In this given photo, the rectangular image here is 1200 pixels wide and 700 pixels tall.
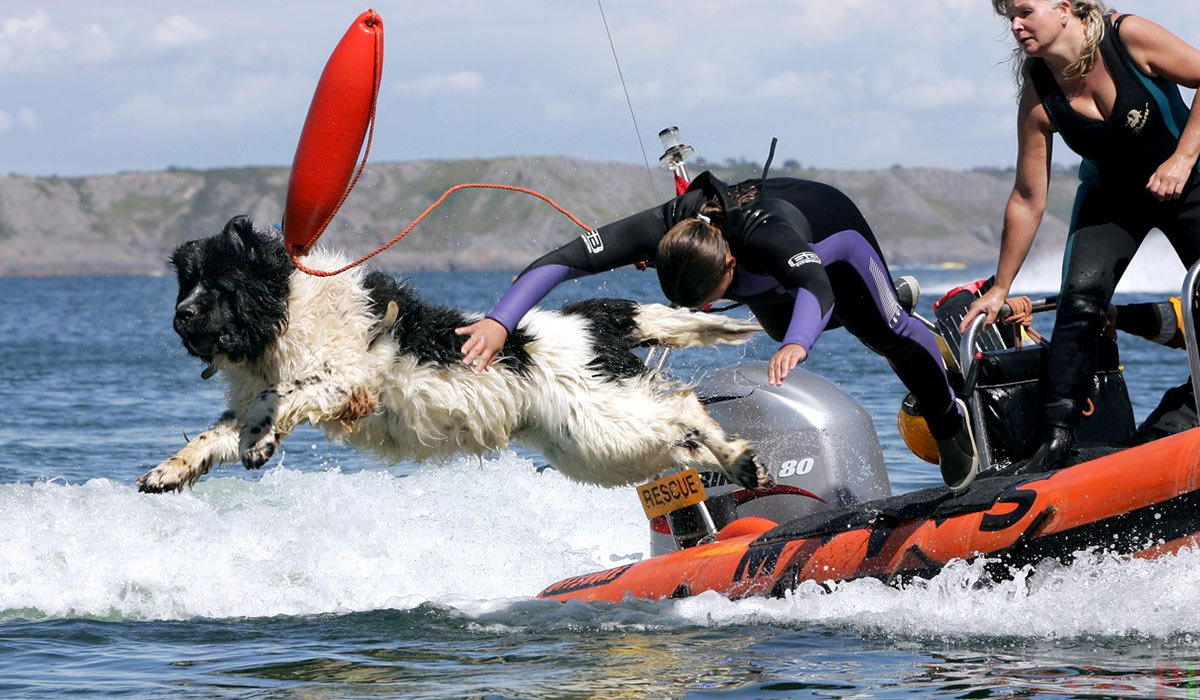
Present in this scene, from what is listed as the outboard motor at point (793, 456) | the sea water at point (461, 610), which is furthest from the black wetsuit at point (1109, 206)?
the outboard motor at point (793, 456)

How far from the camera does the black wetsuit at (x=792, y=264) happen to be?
5.18 m

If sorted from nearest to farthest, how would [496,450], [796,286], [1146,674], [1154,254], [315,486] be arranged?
1. [1146,674]
2. [796,286]
3. [496,450]
4. [315,486]
5. [1154,254]

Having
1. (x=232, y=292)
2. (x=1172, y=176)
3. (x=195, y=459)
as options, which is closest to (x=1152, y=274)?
(x=1172, y=176)

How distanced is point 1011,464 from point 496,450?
2.09 m

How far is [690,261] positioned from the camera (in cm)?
507

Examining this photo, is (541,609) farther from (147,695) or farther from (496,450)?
(147,695)

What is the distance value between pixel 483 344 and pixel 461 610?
135 cm

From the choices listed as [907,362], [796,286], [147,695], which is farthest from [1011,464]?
[147,695]

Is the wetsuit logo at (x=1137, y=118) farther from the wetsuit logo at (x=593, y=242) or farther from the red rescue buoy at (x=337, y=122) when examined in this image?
the red rescue buoy at (x=337, y=122)

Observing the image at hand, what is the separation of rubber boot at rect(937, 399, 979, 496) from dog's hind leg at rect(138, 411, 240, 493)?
9.66 feet

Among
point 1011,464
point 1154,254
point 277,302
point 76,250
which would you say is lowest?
point 1011,464

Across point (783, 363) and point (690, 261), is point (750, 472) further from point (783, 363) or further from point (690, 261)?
point (783, 363)

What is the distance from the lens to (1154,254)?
60.3m

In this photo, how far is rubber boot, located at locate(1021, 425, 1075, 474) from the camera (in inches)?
205
